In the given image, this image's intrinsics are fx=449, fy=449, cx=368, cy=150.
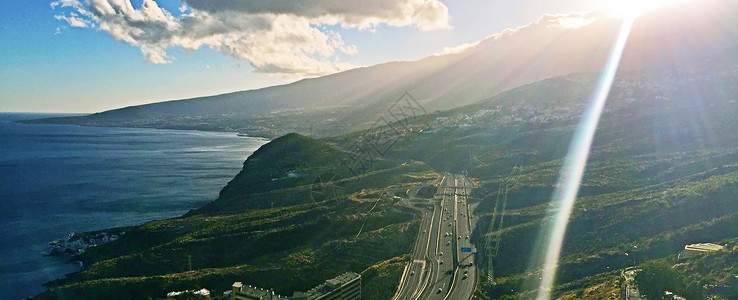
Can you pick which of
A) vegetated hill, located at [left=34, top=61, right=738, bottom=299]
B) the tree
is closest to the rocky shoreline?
vegetated hill, located at [left=34, top=61, right=738, bottom=299]

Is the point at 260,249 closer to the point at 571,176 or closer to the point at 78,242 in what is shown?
the point at 78,242

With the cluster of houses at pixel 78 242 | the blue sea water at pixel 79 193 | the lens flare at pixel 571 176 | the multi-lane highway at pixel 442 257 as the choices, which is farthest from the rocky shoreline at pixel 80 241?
the lens flare at pixel 571 176

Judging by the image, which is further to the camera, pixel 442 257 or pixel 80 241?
pixel 80 241

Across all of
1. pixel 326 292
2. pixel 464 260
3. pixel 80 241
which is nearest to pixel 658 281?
pixel 464 260

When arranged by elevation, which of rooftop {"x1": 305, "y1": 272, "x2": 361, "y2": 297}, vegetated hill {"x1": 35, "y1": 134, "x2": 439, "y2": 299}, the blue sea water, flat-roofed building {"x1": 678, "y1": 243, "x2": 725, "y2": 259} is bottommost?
the blue sea water

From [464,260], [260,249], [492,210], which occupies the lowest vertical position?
[260,249]

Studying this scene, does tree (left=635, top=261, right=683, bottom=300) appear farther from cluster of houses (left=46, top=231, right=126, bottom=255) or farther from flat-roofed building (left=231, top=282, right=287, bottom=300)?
cluster of houses (left=46, top=231, right=126, bottom=255)

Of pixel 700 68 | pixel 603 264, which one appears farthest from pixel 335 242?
pixel 700 68
